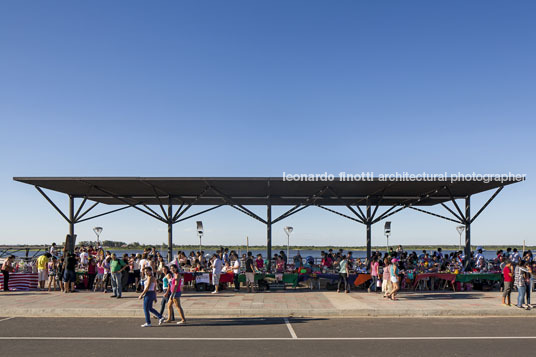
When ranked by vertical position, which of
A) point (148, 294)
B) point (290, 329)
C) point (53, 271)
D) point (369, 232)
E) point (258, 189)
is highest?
point (258, 189)

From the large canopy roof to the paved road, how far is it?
7318mm

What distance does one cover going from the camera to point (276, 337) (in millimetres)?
10102

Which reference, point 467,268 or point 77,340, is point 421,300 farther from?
point 77,340

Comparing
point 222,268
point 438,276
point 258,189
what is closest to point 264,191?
point 258,189

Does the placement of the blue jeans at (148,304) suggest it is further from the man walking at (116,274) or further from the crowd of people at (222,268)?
the man walking at (116,274)

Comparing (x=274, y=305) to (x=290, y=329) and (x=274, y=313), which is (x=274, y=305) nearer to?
(x=274, y=313)

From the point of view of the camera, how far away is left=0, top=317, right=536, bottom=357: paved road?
875cm

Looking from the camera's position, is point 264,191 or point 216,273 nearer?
point 216,273

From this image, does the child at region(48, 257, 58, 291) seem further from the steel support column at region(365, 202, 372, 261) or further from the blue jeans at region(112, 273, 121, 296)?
the steel support column at region(365, 202, 372, 261)

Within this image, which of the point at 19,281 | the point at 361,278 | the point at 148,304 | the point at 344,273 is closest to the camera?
the point at 148,304

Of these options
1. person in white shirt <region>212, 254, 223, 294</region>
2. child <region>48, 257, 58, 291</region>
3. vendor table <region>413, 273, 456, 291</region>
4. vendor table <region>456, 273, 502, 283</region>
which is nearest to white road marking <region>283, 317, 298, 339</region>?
person in white shirt <region>212, 254, 223, 294</region>

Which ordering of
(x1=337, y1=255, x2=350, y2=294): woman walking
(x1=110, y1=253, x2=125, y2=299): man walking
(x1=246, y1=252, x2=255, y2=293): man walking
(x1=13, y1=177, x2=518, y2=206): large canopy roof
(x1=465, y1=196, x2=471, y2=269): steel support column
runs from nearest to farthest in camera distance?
(x1=110, y1=253, x2=125, y2=299): man walking
(x1=337, y1=255, x2=350, y2=294): woman walking
(x1=246, y1=252, x2=255, y2=293): man walking
(x1=13, y1=177, x2=518, y2=206): large canopy roof
(x1=465, y1=196, x2=471, y2=269): steel support column

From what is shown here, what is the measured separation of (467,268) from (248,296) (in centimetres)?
1009

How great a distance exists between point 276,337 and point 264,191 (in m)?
12.4
